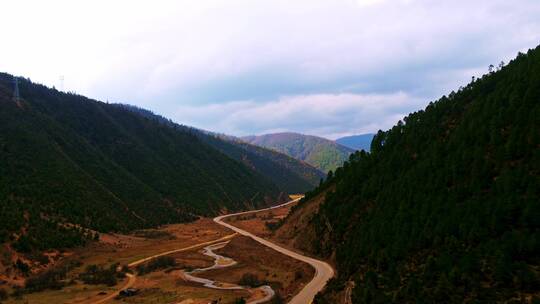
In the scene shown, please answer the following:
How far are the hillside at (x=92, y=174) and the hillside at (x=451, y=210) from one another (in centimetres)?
4543

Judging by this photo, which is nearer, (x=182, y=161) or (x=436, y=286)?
(x=436, y=286)

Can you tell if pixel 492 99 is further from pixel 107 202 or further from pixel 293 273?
pixel 107 202

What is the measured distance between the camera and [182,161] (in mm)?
169875

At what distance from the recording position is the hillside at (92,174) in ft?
260

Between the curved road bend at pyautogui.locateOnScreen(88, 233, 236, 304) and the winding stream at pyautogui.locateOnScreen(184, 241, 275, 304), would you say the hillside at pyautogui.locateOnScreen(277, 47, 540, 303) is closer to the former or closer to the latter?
the winding stream at pyautogui.locateOnScreen(184, 241, 275, 304)

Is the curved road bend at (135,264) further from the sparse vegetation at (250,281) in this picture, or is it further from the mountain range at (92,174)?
the mountain range at (92,174)

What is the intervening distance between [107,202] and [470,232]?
84.9 metres

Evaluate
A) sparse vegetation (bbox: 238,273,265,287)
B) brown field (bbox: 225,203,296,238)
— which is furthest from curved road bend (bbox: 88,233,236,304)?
sparse vegetation (bbox: 238,273,265,287)

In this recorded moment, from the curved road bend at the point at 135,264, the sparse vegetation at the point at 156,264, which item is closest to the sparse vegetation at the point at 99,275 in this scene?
the curved road bend at the point at 135,264

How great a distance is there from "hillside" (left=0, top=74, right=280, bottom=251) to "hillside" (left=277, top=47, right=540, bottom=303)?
45.4 meters

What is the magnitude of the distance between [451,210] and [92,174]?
97.5 meters

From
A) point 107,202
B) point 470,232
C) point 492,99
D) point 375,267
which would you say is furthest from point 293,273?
point 107,202

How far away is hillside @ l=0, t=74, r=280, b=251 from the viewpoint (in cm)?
7938

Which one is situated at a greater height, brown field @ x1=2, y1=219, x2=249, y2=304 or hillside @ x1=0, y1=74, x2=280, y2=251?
hillside @ x1=0, y1=74, x2=280, y2=251
